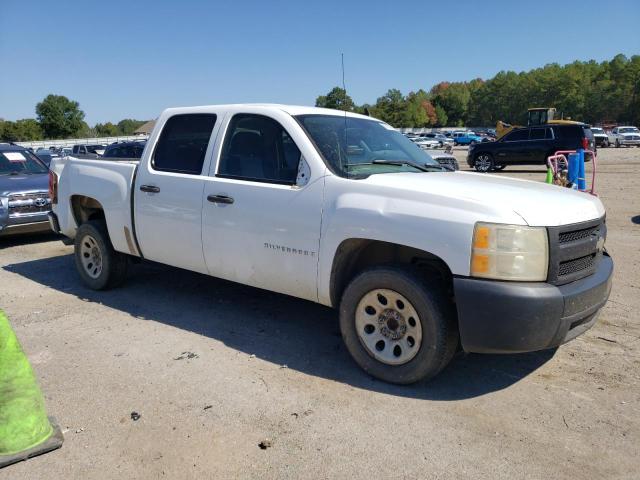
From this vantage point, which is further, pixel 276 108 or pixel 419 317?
pixel 276 108

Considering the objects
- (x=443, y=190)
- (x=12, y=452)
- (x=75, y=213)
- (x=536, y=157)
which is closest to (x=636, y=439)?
(x=443, y=190)

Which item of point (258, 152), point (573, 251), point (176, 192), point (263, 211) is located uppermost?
point (258, 152)

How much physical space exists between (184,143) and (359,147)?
1.70 m

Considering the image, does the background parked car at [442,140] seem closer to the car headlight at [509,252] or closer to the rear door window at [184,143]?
the rear door window at [184,143]

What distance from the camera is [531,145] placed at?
21.1 m

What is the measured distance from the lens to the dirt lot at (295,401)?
2.89m

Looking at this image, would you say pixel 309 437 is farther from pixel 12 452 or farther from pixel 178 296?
pixel 178 296

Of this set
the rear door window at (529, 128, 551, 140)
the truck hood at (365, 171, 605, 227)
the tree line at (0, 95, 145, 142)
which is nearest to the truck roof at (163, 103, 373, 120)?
the truck hood at (365, 171, 605, 227)

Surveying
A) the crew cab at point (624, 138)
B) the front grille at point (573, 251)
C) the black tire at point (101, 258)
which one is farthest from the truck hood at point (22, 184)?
the crew cab at point (624, 138)

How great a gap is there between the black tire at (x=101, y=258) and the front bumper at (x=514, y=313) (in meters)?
3.95

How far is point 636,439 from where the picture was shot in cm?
307

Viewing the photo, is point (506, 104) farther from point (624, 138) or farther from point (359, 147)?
point (359, 147)

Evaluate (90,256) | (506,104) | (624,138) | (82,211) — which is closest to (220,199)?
(90,256)

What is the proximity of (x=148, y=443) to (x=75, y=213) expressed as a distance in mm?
3902
